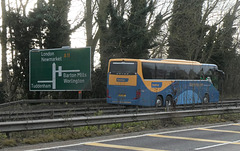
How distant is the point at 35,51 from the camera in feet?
82.6

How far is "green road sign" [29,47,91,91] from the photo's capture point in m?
23.5

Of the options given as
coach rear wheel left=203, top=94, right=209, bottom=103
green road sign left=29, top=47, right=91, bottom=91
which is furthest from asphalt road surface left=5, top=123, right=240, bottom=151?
coach rear wheel left=203, top=94, right=209, bottom=103

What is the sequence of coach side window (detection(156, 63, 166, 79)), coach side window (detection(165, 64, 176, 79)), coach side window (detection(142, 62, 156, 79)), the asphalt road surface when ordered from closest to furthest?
the asphalt road surface → coach side window (detection(142, 62, 156, 79)) → coach side window (detection(156, 63, 166, 79)) → coach side window (detection(165, 64, 176, 79))

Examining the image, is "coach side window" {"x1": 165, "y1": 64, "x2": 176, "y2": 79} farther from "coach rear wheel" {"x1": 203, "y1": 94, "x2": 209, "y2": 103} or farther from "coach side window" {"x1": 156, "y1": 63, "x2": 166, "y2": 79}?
"coach rear wheel" {"x1": 203, "y1": 94, "x2": 209, "y2": 103}

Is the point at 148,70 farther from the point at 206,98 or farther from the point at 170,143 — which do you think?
the point at 170,143

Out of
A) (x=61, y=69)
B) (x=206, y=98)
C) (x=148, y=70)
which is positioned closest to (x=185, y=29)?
(x=206, y=98)

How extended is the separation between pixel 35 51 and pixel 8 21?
16.7 feet

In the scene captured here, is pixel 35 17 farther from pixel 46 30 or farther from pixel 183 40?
pixel 183 40

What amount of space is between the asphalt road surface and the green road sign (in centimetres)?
Result: 1096

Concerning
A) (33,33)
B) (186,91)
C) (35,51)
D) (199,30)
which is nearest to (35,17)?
(33,33)

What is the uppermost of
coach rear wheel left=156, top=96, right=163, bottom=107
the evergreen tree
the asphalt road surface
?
the evergreen tree

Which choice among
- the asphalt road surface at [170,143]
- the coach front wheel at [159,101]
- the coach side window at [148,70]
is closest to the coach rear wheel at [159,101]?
the coach front wheel at [159,101]

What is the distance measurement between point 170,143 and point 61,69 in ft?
47.9

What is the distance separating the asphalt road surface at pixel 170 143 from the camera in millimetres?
9906
